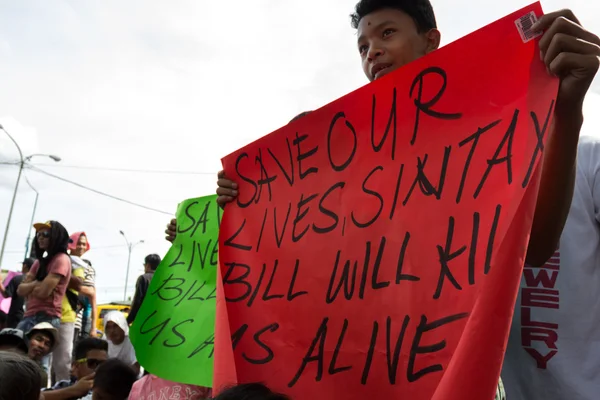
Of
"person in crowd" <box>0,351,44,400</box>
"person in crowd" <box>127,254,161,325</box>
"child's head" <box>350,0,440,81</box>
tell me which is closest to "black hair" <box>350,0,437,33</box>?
"child's head" <box>350,0,440,81</box>

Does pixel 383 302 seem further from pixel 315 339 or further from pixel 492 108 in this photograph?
pixel 492 108

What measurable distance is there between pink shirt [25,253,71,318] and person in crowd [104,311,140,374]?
780mm

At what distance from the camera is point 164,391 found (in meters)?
2.15

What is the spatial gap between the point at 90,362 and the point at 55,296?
0.58m

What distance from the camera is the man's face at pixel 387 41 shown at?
4.90ft

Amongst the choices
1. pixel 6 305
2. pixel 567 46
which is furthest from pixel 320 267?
pixel 6 305

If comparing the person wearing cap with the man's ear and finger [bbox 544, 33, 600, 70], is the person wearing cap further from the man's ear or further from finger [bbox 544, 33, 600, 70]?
finger [bbox 544, 33, 600, 70]

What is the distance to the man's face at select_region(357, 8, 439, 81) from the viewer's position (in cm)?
149

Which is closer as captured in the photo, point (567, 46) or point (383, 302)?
point (567, 46)

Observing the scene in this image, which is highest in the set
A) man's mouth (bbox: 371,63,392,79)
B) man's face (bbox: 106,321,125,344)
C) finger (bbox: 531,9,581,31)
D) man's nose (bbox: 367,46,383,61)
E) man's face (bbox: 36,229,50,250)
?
man's face (bbox: 36,229,50,250)

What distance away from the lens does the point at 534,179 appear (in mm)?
939

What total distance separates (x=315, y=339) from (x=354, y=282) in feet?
0.53

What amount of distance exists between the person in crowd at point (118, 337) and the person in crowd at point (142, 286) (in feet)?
1.44

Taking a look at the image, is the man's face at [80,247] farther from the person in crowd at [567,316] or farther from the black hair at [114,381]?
the person in crowd at [567,316]
